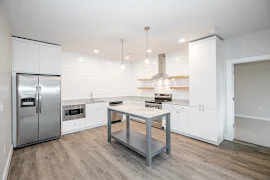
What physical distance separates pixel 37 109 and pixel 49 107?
0.89 feet

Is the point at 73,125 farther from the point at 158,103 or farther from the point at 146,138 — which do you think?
the point at 158,103

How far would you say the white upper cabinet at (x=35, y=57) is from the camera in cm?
319

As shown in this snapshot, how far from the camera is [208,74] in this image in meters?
3.32

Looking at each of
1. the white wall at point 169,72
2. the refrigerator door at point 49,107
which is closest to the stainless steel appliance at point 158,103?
the white wall at point 169,72

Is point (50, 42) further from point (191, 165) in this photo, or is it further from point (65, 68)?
point (191, 165)

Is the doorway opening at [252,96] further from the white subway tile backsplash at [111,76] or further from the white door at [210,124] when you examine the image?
the white subway tile backsplash at [111,76]

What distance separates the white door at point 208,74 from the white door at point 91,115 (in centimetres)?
357

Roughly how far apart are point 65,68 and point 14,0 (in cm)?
278

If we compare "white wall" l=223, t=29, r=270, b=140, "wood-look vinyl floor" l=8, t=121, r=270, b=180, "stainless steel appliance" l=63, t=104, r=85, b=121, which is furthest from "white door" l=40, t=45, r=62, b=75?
"white wall" l=223, t=29, r=270, b=140

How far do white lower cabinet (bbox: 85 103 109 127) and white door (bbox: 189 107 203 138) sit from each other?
3056 mm

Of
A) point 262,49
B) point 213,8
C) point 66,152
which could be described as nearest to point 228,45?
point 262,49

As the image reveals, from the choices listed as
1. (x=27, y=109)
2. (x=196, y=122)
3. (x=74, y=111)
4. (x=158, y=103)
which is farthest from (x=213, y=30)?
(x=27, y=109)

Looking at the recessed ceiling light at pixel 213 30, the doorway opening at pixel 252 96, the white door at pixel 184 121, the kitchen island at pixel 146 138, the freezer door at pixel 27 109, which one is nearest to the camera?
the kitchen island at pixel 146 138

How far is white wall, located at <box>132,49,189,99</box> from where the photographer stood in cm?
455
